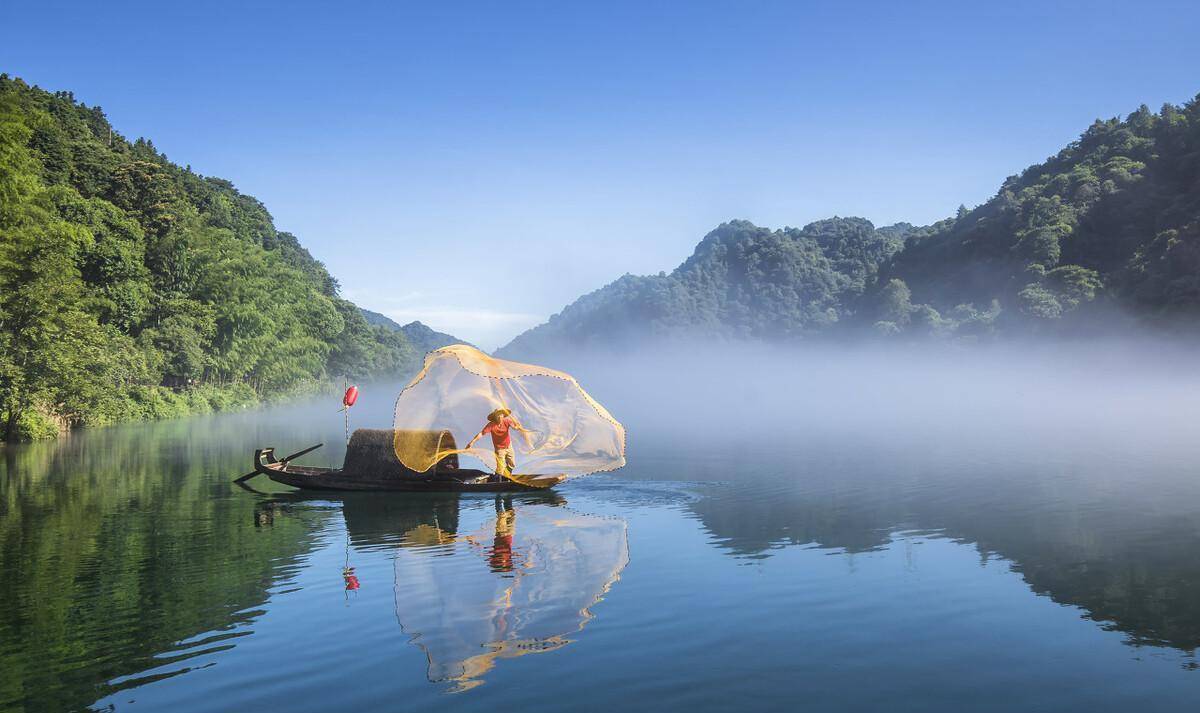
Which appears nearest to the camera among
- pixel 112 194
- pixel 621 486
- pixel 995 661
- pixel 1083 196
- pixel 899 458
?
pixel 995 661

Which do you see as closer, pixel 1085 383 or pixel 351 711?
pixel 351 711

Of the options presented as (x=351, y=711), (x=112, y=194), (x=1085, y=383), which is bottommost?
(x=351, y=711)

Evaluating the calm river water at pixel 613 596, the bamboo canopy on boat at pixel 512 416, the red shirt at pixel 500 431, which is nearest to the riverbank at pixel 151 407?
the calm river water at pixel 613 596

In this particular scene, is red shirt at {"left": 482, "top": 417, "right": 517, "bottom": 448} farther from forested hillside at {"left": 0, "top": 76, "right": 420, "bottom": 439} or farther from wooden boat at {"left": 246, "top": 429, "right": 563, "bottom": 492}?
forested hillside at {"left": 0, "top": 76, "right": 420, "bottom": 439}

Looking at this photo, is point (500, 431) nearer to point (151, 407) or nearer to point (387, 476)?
point (387, 476)

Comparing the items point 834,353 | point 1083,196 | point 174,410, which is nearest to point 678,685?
point 174,410

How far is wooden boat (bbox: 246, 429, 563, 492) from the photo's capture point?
84.5 feet

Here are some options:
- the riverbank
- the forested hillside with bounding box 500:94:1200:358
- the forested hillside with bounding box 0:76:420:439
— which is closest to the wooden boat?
the forested hillside with bounding box 0:76:420:439

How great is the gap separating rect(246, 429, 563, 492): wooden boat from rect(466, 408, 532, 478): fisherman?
0.48 meters

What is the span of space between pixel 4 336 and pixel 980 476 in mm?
41735

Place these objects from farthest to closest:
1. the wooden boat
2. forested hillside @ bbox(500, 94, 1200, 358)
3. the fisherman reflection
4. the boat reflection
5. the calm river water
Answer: forested hillside @ bbox(500, 94, 1200, 358), the wooden boat, the fisherman reflection, the boat reflection, the calm river water

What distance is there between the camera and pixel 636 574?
1611 centimetres

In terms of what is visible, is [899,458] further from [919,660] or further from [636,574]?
[919,660]

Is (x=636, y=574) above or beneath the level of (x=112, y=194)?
beneath
